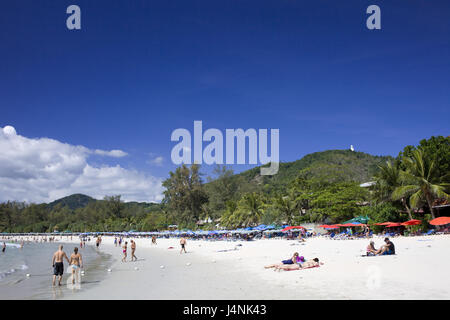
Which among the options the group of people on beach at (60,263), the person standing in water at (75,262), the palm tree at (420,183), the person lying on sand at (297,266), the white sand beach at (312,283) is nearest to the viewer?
the white sand beach at (312,283)

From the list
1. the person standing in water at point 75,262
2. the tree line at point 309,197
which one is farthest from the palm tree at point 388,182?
the person standing in water at point 75,262

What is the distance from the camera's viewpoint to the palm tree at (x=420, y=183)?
26.8 m

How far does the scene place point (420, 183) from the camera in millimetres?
27219

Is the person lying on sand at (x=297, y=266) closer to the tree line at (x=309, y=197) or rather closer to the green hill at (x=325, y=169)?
the tree line at (x=309, y=197)

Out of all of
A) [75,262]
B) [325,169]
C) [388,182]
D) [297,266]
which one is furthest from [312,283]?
[325,169]

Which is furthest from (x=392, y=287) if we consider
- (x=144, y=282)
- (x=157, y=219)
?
(x=157, y=219)

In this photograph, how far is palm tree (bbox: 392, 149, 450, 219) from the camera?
2683cm

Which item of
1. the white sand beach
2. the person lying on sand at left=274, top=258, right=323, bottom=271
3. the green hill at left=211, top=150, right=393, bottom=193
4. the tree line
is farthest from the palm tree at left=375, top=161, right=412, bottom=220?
the person lying on sand at left=274, top=258, right=323, bottom=271

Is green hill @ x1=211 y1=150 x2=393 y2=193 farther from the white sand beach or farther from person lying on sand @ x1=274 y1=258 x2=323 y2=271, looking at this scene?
the white sand beach

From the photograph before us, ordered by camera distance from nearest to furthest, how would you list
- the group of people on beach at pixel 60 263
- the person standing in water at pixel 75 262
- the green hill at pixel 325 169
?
1. the group of people on beach at pixel 60 263
2. the person standing in water at pixel 75 262
3. the green hill at pixel 325 169

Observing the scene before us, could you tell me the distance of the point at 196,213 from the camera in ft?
238

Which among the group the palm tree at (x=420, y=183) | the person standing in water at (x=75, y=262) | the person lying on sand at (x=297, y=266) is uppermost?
the palm tree at (x=420, y=183)

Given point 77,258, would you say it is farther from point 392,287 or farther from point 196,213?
point 196,213
